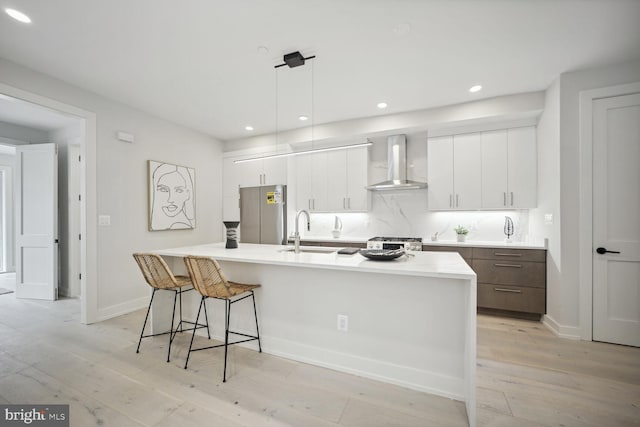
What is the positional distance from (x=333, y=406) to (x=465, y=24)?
112 inches

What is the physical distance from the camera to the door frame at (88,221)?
10.1ft

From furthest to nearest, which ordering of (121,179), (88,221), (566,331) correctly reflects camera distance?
(121,179), (88,221), (566,331)

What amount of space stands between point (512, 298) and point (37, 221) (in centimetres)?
666

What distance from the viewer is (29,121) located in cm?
409

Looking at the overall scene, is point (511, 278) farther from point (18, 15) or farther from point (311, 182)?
point (18, 15)

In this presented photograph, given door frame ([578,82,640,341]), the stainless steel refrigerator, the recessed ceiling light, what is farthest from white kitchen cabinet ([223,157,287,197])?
door frame ([578,82,640,341])

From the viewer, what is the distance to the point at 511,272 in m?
3.19

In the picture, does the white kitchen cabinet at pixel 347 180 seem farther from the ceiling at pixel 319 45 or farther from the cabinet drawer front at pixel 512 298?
the cabinet drawer front at pixel 512 298

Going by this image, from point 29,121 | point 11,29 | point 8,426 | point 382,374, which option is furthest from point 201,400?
point 29,121

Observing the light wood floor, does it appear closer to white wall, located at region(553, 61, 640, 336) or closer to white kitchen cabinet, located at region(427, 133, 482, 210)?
white wall, located at region(553, 61, 640, 336)

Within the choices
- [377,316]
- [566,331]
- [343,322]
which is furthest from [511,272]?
[343,322]

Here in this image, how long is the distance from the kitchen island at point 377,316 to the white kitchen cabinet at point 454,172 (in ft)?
5.74

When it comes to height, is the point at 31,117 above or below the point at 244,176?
above

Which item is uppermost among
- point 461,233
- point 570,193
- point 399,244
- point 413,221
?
point 570,193
